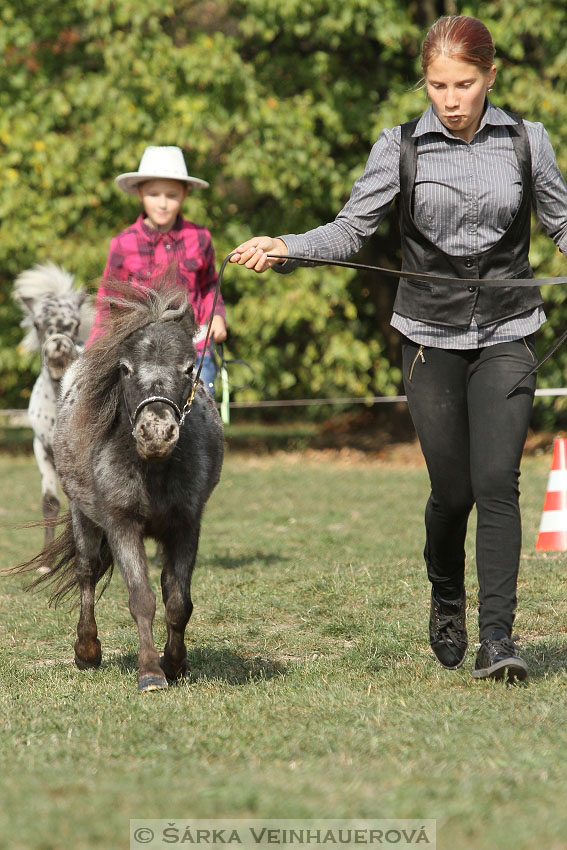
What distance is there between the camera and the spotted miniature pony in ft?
28.4

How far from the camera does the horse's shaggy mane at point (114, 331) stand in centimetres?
506

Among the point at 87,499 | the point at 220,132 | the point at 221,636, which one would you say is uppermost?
the point at 220,132

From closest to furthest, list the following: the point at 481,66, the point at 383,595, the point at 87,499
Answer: the point at 481,66
the point at 87,499
the point at 383,595

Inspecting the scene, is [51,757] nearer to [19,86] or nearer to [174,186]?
[174,186]

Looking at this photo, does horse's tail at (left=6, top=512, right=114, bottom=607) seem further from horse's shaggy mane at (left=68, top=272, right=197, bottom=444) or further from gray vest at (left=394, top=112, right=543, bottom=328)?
gray vest at (left=394, top=112, right=543, bottom=328)

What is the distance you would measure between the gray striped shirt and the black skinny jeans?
8 centimetres

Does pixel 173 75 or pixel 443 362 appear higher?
pixel 173 75

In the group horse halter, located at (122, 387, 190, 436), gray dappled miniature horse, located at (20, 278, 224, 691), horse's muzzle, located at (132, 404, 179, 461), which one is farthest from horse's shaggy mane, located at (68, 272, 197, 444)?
horse's muzzle, located at (132, 404, 179, 461)

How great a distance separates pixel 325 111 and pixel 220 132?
1461 millimetres

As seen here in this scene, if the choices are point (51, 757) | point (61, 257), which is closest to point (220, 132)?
point (61, 257)

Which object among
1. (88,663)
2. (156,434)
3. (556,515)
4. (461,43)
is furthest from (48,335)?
(461,43)

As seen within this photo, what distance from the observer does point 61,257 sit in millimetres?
16578

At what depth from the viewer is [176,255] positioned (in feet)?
23.4

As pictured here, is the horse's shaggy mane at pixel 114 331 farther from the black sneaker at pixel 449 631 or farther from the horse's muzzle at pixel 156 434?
the black sneaker at pixel 449 631
